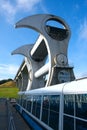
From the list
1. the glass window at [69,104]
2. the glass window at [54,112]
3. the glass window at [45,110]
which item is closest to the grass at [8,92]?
the glass window at [45,110]

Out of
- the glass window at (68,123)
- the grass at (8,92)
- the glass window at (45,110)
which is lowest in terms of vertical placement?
the glass window at (68,123)

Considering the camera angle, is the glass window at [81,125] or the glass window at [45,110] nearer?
the glass window at [81,125]

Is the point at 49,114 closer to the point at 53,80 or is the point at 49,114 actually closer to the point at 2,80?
the point at 53,80

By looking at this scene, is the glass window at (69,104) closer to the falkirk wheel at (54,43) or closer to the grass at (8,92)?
the falkirk wheel at (54,43)

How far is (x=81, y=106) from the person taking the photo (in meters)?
7.65

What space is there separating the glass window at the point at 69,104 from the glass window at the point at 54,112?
1040 millimetres

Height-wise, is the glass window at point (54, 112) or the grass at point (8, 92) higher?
the grass at point (8, 92)

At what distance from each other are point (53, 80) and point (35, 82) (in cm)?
2010

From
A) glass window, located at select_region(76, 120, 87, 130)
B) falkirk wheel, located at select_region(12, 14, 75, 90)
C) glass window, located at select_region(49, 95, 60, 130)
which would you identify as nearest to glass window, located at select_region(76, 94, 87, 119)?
glass window, located at select_region(76, 120, 87, 130)

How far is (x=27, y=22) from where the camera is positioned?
135 ft

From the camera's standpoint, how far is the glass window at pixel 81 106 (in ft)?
24.3

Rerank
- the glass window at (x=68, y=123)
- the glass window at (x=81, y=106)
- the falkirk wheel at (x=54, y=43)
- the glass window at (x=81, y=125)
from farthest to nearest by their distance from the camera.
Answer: the falkirk wheel at (x=54, y=43) < the glass window at (x=68, y=123) < the glass window at (x=81, y=106) < the glass window at (x=81, y=125)

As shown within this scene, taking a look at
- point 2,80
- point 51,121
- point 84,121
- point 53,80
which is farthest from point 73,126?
point 2,80

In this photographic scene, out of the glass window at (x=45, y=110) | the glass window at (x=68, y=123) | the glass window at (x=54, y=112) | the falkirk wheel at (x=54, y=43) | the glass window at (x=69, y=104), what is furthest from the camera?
the falkirk wheel at (x=54, y=43)
